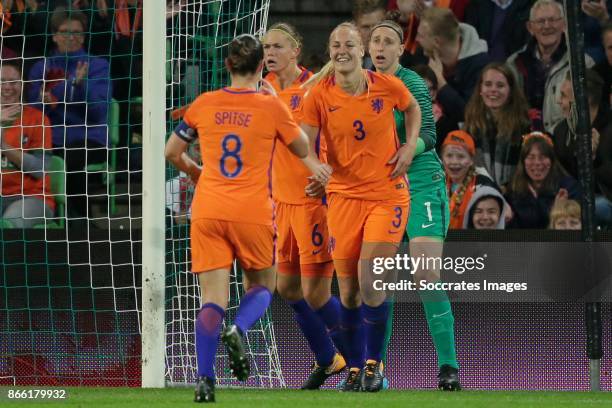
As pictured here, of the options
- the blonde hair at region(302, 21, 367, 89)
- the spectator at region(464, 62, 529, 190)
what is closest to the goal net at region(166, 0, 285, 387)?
the blonde hair at region(302, 21, 367, 89)

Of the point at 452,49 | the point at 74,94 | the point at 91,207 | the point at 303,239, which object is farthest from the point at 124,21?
the point at 303,239

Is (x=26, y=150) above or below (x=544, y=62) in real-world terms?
below

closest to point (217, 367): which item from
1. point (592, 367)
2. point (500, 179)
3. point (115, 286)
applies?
point (115, 286)

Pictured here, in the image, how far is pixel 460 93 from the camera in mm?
10109

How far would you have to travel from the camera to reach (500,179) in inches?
391

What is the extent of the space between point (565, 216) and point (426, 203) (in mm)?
3003

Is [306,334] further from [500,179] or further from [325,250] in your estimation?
[500,179]

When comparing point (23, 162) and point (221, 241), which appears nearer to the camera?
point (221, 241)

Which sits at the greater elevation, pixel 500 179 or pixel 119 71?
pixel 119 71

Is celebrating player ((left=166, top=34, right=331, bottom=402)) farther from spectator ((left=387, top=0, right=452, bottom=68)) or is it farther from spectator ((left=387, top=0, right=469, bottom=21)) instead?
spectator ((left=387, top=0, right=469, bottom=21))

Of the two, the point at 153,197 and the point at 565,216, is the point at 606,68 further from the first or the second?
the point at 153,197

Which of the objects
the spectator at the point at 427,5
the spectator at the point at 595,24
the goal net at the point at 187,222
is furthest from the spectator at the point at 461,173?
the goal net at the point at 187,222

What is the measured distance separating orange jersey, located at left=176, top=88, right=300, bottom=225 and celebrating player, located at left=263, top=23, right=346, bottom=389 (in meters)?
1.32

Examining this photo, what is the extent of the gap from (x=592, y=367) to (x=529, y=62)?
12.4 feet
